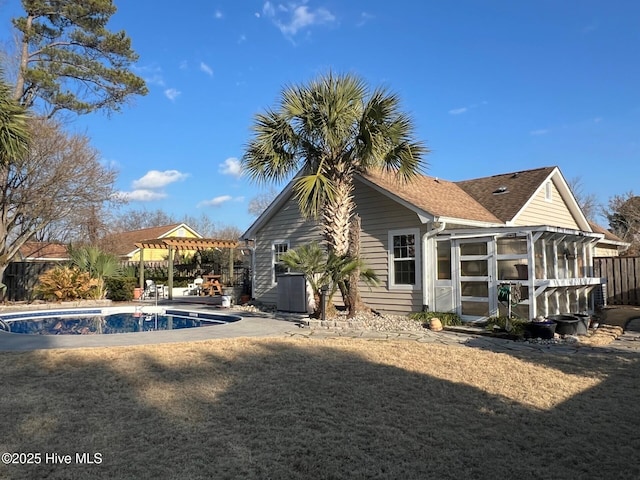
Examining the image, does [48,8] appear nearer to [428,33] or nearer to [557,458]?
[428,33]

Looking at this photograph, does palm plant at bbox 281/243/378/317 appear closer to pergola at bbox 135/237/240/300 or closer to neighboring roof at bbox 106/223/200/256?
pergola at bbox 135/237/240/300

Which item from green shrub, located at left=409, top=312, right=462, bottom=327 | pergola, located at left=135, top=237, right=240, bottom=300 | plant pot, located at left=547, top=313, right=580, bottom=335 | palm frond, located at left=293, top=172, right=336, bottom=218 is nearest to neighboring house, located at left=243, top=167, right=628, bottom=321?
green shrub, located at left=409, top=312, right=462, bottom=327

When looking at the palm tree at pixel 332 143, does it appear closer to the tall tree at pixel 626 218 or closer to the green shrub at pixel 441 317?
the green shrub at pixel 441 317

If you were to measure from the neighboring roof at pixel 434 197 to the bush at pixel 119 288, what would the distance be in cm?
1151

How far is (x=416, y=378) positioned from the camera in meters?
6.11

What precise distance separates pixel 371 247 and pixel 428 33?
7.05m

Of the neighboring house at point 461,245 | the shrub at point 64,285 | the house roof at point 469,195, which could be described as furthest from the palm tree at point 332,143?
the shrub at point 64,285

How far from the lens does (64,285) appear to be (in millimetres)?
17281

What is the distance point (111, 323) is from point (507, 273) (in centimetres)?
1113

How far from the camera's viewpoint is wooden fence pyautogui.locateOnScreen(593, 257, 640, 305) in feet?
51.7

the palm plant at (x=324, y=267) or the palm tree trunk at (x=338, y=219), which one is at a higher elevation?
the palm tree trunk at (x=338, y=219)

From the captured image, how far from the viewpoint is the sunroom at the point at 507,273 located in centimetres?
1051

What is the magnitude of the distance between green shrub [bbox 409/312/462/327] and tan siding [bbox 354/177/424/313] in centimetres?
55

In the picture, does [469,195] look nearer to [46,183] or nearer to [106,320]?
[106,320]
